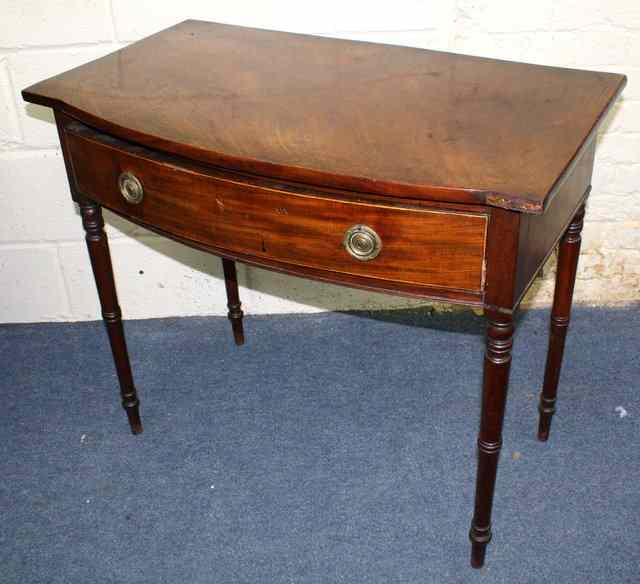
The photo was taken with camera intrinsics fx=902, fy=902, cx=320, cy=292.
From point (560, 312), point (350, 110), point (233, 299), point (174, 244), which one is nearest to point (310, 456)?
point (233, 299)

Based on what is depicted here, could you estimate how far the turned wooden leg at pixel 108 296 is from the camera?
1.82 metres

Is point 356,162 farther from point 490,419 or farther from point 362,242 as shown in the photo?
point 490,419

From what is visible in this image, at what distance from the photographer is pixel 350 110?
155 cm

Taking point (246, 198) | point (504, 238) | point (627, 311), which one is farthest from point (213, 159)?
point (627, 311)

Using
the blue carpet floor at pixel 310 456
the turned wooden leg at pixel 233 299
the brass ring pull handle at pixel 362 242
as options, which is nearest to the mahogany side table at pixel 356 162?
the brass ring pull handle at pixel 362 242

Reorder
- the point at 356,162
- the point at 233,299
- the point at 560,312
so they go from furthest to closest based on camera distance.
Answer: the point at 233,299, the point at 560,312, the point at 356,162

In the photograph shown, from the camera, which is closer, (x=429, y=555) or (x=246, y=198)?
(x=246, y=198)

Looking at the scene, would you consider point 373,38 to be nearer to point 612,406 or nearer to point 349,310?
point 349,310

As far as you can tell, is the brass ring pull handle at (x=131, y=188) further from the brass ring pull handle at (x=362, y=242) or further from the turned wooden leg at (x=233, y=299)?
the turned wooden leg at (x=233, y=299)

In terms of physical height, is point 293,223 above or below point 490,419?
above

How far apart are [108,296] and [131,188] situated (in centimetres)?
39

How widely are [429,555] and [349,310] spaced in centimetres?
90

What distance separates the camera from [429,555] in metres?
1.81

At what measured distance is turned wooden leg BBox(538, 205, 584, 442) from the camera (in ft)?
5.82
